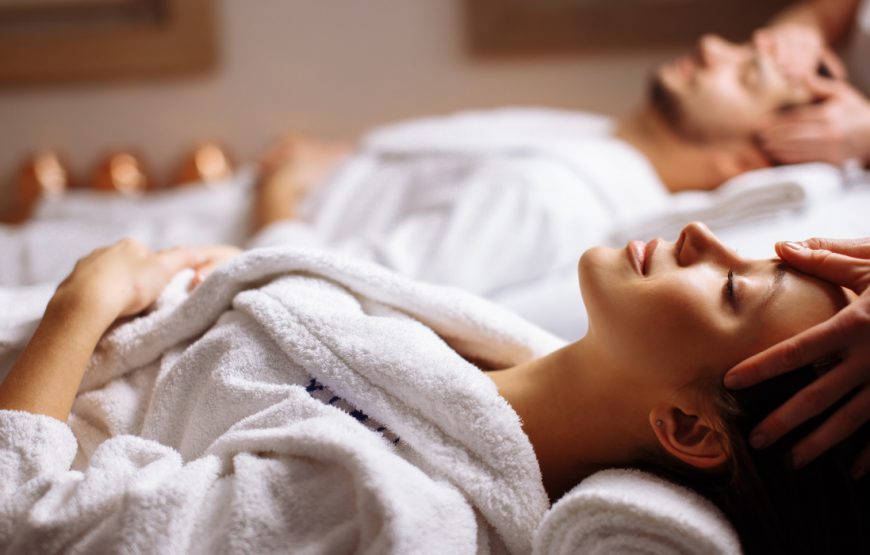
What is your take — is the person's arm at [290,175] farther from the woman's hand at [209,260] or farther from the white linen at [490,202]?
the woman's hand at [209,260]

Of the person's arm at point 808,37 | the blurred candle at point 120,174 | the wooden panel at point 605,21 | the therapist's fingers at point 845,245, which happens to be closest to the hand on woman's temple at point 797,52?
the person's arm at point 808,37

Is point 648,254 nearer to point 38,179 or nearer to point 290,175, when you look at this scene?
point 290,175

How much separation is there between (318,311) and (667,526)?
15.4 inches

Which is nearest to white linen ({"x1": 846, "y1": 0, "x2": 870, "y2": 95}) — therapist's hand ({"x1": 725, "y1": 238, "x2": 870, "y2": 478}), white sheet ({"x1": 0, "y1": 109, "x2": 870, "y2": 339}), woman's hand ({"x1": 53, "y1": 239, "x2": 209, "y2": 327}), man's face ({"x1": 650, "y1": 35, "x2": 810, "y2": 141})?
man's face ({"x1": 650, "y1": 35, "x2": 810, "y2": 141})

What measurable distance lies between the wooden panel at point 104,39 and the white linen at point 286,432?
53.1 inches

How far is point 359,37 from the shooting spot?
2125mm

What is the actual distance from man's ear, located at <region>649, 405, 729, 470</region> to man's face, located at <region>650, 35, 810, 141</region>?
102 cm

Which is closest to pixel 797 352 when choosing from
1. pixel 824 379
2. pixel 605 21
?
pixel 824 379

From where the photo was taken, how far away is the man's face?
1567mm

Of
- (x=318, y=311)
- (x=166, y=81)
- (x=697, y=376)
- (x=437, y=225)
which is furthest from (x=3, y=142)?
(x=697, y=376)

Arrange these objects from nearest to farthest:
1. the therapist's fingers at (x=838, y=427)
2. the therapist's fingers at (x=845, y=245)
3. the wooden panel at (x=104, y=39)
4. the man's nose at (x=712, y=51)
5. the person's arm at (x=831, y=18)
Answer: the therapist's fingers at (x=838, y=427), the therapist's fingers at (x=845, y=245), the man's nose at (x=712, y=51), the person's arm at (x=831, y=18), the wooden panel at (x=104, y=39)

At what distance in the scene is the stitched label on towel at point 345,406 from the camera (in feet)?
2.57

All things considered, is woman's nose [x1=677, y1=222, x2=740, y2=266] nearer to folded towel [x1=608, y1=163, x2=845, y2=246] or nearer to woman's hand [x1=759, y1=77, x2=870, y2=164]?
folded towel [x1=608, y1=163, x2=845, y2=246]

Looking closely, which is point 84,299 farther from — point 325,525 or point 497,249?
point 497,249
